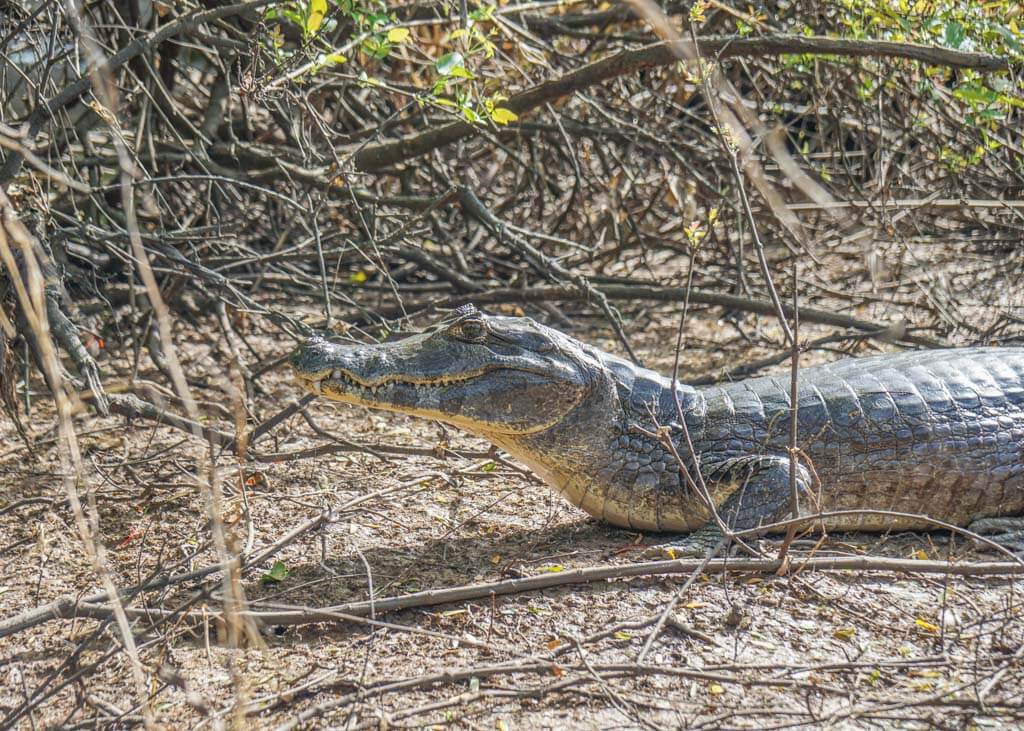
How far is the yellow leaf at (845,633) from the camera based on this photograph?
314cm

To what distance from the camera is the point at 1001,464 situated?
409 cm

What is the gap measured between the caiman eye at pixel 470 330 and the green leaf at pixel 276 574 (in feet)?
3.35

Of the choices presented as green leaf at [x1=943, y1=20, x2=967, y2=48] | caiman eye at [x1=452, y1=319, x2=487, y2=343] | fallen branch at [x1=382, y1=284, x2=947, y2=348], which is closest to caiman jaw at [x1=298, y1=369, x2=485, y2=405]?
caiman eye at [x1=452, y1=319, x2=487, y2=343]

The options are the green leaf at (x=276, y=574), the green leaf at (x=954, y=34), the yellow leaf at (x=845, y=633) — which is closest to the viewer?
the yellow leaf at (x=845, y=633)

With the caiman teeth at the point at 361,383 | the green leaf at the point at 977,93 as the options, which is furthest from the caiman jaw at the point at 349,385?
the green leaf at the point at 977,93

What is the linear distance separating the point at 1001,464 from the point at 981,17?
→ 2193 millimetres

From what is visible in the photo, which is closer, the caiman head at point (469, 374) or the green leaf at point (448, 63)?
the caiman head at point (469, 374)

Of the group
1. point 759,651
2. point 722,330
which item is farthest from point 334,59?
point 722,330

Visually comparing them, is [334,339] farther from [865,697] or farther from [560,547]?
[865,697]

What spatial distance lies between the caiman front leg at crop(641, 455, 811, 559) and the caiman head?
58 cm

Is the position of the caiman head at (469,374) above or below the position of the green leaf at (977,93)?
below

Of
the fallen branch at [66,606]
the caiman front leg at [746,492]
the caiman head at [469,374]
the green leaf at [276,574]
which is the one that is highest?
the caiman head at [469,374]

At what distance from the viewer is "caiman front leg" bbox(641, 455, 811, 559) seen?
150 inches

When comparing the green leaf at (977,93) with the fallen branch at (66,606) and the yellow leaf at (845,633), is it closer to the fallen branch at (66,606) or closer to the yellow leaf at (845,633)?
the yellow leaf at (845,633)
